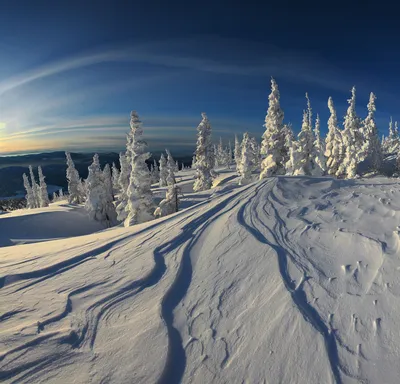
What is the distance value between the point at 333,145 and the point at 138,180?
42193 millimetres

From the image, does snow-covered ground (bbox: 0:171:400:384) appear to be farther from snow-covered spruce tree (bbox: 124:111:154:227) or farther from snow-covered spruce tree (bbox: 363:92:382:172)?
snow-covered spruce tree (bbox: 363:92:382:172)

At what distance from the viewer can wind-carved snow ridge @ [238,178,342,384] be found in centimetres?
290

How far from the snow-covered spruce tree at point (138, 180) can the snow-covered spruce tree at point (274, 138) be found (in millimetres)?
14137

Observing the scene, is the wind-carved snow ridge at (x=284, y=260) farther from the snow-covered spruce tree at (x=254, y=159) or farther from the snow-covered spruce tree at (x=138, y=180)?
the snow-covered spruce tree at (x=254, y=159)

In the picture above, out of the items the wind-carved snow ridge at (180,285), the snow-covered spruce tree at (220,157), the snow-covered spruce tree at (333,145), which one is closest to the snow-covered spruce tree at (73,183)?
the snow-covered spruce tree at (333,145)

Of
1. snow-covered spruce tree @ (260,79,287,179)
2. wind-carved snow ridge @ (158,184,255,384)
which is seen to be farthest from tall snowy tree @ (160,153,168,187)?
wind-carved snow ridge @ (158,184,255,384)

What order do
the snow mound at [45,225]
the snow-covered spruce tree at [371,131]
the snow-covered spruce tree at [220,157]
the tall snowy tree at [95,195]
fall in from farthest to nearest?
the snow-covered spruce tree at [220,157], the snow-covered spruce tree at [371,131], the tall snowy tree at [95,195], the snow mound at [45,225]

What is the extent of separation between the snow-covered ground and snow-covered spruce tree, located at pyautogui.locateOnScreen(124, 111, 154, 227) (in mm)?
18102

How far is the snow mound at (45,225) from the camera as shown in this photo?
1029 inches

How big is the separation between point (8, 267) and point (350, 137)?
47.7 meters

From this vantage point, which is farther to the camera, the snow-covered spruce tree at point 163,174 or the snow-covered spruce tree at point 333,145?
the snow-covered spruce tree at point 163,174

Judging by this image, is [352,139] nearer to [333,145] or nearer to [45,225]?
[333,145]

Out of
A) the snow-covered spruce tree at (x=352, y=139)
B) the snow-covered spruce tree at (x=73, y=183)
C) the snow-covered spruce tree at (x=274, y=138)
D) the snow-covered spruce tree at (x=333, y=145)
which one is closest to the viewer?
the snow-covered spruce tree at (x=274, y=138)

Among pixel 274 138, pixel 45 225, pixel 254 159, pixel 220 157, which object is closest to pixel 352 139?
pixel 274 138
